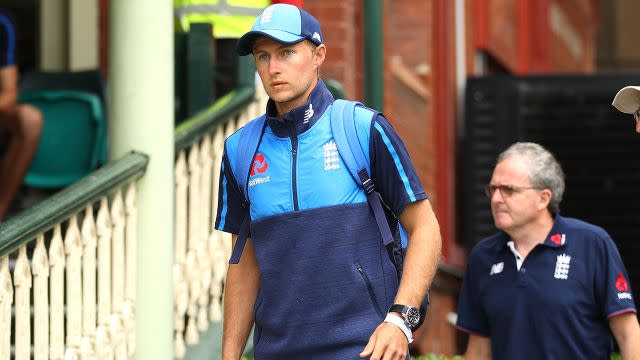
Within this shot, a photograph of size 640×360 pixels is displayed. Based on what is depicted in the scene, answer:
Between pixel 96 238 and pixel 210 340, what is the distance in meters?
1.12

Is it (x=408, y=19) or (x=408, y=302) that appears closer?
(x=408, y=302)

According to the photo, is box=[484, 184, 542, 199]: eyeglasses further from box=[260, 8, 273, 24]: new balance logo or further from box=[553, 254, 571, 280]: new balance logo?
box=[260, 8, 273, 24]: new balance logo

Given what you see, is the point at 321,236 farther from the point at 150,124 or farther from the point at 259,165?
the point at 150,124

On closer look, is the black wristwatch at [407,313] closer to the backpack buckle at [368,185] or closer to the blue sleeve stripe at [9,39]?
the backpack buckle at [368,185]

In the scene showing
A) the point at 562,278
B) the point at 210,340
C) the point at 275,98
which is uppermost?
the point at 275,98

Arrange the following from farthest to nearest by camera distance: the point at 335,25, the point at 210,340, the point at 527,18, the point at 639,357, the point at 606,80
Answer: the point at 527,18, the point at 606,80, the point at 335,25, the point at 210,340, the point at 639,357

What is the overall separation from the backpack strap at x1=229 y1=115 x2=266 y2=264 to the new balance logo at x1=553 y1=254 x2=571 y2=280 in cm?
201

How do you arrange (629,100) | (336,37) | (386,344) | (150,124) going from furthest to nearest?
(336,37) < (150,124) < (629,100) < (386,344)

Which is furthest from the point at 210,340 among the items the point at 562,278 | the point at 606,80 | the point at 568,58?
the point at 568,58

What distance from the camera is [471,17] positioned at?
15.2 metres

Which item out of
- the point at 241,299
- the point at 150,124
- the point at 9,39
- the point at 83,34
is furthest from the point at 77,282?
the point at 83,34

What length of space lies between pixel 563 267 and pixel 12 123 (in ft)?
15.6

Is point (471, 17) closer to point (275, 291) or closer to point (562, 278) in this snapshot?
point (562, 278)

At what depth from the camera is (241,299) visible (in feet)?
17.0
